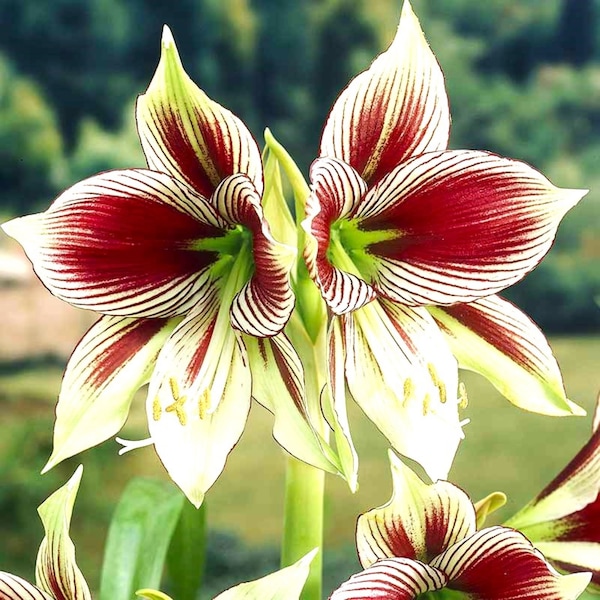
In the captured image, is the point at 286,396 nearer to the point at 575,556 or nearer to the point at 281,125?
the point at 575,556

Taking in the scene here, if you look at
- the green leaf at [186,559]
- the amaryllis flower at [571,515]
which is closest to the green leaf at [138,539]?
the green leaf at [186,559]

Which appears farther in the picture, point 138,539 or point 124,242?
point 138,539

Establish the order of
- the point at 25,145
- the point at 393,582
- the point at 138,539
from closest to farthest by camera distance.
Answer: the point at 393,582
the point at 138,539
the point at 25,145

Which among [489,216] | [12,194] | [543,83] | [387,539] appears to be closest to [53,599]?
[387,539]

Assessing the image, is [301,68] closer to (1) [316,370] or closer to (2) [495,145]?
(2) [495,145]

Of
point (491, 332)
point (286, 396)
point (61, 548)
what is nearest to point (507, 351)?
point (491, 332)

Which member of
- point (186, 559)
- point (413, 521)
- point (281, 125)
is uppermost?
point (281, 125)
